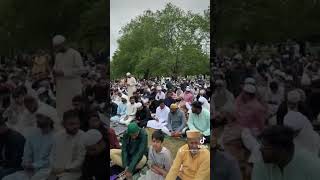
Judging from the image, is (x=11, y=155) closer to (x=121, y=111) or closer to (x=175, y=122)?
(x=175, y=122)

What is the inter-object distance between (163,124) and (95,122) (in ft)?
6.32

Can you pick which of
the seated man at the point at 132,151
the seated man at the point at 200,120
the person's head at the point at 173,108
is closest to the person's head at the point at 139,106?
the person's head at the point at 173,108

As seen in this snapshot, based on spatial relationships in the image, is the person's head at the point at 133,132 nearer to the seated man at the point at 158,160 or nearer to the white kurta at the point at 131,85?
the seated man at the point at 158,160

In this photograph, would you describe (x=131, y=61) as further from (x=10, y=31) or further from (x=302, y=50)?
(x=302, y=50)

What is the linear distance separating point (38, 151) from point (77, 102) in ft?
1.81

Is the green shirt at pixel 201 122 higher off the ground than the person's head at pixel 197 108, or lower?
lower

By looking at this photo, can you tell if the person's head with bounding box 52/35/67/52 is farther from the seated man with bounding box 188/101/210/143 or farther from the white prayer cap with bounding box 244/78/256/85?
the seated man with bounding box 188/101/210/143

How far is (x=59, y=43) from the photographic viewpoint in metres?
4.67

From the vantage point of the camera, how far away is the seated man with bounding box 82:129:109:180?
4.67 metres

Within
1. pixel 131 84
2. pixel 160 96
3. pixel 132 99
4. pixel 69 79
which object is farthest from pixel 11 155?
pixel 160 96

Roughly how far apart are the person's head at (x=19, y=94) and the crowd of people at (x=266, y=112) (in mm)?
1659

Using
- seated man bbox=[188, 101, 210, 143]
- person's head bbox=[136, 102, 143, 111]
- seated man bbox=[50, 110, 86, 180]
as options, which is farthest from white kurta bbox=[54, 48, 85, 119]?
person's head bbox=[136, 102, 143, 111]

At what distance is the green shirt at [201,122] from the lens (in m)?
5.67

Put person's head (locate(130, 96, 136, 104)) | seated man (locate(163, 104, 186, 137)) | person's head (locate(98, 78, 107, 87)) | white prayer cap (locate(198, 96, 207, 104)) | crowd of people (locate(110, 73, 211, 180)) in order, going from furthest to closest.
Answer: person's head (locate(130, 96, 136, 104)), white prayer cap (locate(198, 96, 207, 104)), seated man (locate(163, 104, 186, 137)), crowd of people (locate(110, 73, 211, 180)), person's head (locate(98, 78, 107, 87))
